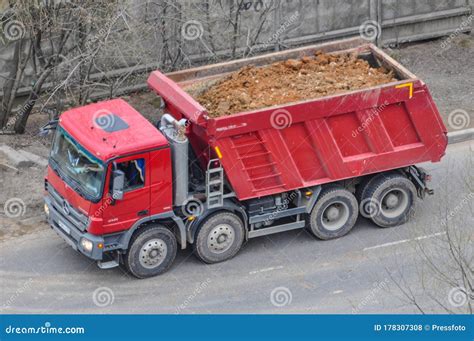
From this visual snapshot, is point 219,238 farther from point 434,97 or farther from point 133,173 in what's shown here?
point 434,97

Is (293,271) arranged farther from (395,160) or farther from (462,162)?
(462,162)

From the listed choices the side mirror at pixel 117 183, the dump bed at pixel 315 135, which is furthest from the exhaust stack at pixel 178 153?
the side mirror at pixel 117 183

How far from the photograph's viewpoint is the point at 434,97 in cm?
2039

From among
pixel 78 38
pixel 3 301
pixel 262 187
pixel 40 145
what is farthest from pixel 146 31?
pixel 3 301

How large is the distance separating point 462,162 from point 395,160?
2.92 meters

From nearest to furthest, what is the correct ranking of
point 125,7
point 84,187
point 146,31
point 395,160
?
point 84,187, point 395,160, point 125,7, point 146,31

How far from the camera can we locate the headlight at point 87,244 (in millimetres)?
14258

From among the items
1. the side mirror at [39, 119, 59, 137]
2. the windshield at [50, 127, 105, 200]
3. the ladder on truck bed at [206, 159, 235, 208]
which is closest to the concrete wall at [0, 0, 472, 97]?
the side mirror at [39, 119, 59, 137]

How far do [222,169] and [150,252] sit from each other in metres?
1.58

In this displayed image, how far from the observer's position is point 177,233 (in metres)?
14.9

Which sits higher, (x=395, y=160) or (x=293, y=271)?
(x=395, y=160)

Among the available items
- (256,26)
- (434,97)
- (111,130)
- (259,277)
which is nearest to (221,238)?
(259,277)

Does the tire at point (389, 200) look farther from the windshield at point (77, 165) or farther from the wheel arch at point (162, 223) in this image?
the windshield at point (77, 165)

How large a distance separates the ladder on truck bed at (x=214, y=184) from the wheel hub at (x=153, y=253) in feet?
2.94
